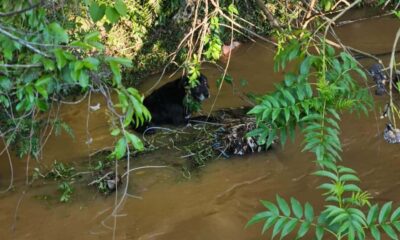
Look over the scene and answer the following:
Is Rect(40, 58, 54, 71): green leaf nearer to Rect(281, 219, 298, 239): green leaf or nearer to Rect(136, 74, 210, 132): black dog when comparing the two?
Rect(281, 219, 298, 239): green leaf

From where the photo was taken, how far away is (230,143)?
16.7 ft

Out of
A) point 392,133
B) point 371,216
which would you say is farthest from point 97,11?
point 392,133

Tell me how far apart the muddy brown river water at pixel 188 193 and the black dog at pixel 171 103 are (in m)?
0.59

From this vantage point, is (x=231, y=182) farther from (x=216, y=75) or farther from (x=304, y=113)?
(x=216, y=75)

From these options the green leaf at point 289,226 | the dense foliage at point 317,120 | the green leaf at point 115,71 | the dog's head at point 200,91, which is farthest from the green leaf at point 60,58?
the dog's head at point 200,91

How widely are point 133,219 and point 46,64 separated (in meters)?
2.48

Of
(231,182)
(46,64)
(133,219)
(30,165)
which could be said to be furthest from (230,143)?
(46,64)

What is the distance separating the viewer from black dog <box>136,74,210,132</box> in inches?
222

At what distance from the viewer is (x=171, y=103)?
565 cm

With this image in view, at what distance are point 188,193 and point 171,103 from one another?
140 cm

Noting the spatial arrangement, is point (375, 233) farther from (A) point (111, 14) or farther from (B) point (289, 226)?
(A) point (111, 14)

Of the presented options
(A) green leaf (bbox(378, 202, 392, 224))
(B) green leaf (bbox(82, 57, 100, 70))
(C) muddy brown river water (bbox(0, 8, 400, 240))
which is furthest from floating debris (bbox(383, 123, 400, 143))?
(B) green leaf (bbox(82, 57, 100, 70))

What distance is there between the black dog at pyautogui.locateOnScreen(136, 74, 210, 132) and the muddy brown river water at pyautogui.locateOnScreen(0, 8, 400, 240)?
1.92 feet

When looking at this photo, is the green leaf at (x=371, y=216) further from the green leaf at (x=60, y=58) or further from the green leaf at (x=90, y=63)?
the green leaf at (x=60, y=58)
